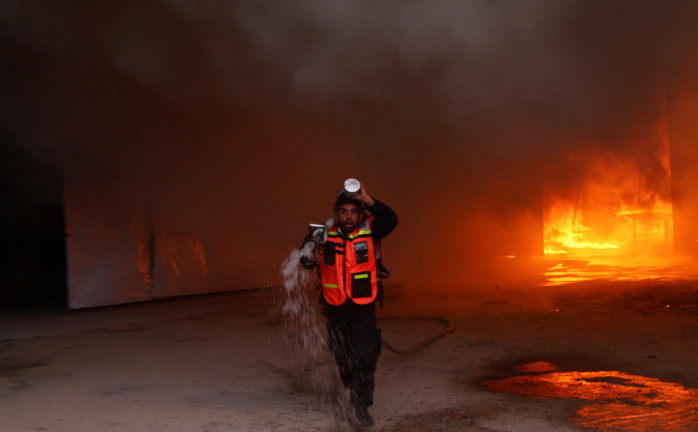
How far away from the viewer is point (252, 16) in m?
6.71

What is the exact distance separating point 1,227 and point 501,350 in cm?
1025

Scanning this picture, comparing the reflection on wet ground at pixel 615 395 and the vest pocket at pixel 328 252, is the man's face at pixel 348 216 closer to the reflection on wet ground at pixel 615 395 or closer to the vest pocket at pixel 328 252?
the vest pocket at pixel 328 252

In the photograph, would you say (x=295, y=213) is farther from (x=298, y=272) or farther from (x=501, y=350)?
(x=501, y=350)

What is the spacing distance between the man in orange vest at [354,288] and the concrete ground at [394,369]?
0.27 meters

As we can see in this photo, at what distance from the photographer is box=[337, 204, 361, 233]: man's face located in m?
3.58

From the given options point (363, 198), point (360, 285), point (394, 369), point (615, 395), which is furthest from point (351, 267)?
point (615, 395)

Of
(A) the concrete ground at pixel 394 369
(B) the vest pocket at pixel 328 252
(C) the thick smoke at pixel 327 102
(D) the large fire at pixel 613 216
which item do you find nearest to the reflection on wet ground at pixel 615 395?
(A) the concrete ground at pixel 394 369

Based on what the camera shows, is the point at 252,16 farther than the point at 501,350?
Yes

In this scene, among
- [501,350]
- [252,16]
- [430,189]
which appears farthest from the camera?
[430,189]

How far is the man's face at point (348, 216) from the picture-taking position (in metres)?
3.58

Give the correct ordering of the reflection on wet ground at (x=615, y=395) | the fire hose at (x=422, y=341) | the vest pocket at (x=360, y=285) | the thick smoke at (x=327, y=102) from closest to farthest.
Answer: the reflection on wet ground at (x=615, y=395)
the vest pocket at (x=360, y=285)
the fire hose at (x=422, y=341)
the thick smoke at (x=327, y=102)

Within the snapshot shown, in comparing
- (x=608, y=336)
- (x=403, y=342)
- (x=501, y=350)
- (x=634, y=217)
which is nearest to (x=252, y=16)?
(x=403, y=342)

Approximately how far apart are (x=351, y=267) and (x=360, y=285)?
0.12 m

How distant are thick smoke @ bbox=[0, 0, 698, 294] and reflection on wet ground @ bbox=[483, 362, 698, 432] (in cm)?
423
